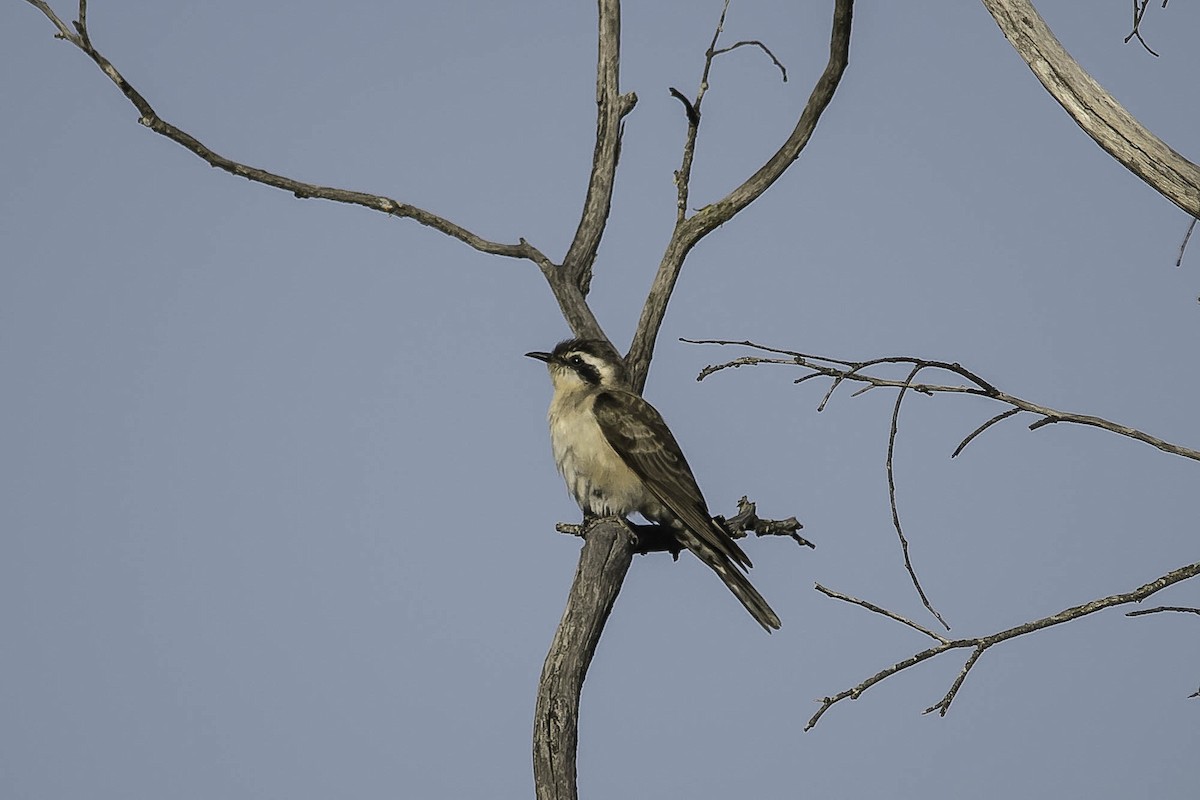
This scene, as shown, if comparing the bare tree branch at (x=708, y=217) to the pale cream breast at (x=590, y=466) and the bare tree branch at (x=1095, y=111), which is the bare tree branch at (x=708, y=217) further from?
the bare tree branch at (x=1095, y=111)

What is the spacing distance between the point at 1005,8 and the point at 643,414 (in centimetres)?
370

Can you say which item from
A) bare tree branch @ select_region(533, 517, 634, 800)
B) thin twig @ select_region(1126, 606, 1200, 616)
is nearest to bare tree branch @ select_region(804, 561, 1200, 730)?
thin twig @ select_region(1126, 606, 1200, 616)

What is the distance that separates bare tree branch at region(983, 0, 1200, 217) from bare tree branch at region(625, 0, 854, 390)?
3116 mm

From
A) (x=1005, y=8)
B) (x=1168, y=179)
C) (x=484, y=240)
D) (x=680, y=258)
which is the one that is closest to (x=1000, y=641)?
(x=1168, y=179)

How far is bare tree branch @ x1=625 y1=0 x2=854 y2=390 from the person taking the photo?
8789mm

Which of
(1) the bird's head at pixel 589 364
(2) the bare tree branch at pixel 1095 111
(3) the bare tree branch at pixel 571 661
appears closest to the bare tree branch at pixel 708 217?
(1) the bird's head at pixel 589 364

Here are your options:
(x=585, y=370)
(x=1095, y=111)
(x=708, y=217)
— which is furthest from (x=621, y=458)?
(x=1095, y=111)

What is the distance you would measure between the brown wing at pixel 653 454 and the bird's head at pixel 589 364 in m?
0.15

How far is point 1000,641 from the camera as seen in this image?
455 centimetres

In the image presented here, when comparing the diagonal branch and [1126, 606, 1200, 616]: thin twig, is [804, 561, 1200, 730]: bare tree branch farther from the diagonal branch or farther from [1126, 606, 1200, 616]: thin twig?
the diagonal branch

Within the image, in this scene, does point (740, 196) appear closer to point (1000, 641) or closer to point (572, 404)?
point (572, 404)

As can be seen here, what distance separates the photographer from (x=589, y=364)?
870 centimetres

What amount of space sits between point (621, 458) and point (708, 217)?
5.75 ft

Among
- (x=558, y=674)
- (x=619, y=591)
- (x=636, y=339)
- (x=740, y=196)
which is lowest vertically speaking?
(x=558, y=674)
